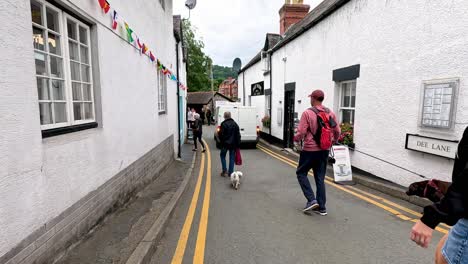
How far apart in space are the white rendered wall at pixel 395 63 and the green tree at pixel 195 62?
3954 cm

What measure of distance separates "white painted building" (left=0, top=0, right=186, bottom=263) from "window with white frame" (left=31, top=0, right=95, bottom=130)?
0.01 metres

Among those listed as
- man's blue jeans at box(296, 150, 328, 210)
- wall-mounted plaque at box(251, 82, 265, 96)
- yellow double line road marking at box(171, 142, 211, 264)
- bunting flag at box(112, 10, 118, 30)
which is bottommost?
yellow double line road marking at box(171, 142, 211, 264)

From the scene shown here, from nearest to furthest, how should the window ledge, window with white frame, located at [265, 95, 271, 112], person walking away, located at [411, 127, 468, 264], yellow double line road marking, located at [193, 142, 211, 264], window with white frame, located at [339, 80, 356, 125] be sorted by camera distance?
person walking away, located at [411, 127, 468, 264] < the window ledge < yellow double line road marking, located at [193, 142, 211, 264] < window with white frame, located at [339, 80, 356, 125] < window with white frame, located at [265, 95, 271, 112]

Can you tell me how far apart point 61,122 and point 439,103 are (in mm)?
5805

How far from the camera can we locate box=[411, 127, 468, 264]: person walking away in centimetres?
148

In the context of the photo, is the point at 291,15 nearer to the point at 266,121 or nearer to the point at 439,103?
the point at 266,121

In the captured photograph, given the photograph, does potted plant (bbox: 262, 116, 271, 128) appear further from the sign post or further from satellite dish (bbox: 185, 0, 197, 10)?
the sign post

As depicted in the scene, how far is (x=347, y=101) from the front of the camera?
828 centimetres

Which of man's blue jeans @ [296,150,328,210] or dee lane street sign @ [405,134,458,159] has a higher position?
dee lane street sign @ [405,134,458,159]

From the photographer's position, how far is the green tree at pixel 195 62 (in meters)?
45.8

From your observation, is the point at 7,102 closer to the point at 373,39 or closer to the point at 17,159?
the point at 17,159

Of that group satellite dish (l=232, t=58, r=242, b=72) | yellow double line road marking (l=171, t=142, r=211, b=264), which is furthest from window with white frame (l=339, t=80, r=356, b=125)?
satellite dish (l=232, t=58, r=242, b=72)

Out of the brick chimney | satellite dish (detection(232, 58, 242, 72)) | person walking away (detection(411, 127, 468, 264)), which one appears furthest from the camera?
satellite dish (detection(232, 58, 242, 72))

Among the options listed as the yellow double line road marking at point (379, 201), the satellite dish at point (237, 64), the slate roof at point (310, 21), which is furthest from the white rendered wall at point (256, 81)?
the yellow double line road marking at point (379, 201)
